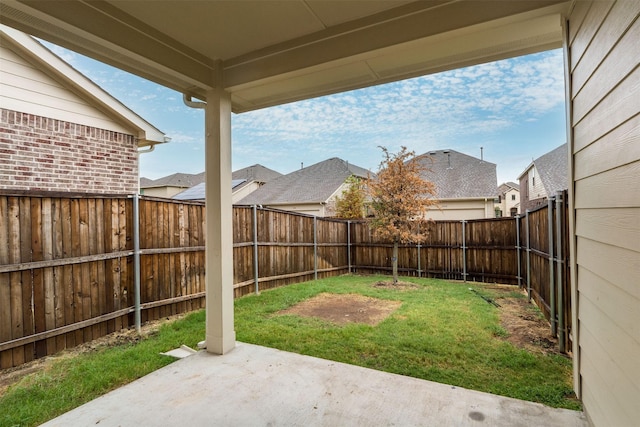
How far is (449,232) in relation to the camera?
8.38 meters

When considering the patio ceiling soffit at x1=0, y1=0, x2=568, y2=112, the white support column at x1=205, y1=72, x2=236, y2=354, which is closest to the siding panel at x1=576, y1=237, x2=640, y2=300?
the patio ceiling soffit at x1=0, y1=0, x2=568, y2=112

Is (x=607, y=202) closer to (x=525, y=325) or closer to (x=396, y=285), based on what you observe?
(x=525, y=325)

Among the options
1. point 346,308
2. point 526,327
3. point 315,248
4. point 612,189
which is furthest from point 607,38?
point 315,248

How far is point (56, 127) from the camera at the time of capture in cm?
416

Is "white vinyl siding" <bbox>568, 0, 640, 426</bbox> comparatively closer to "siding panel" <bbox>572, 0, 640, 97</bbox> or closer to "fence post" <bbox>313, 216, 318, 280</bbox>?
"siding panel" <bbox>572, 0, 640, 97</bbox>

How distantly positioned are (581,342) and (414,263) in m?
6.93

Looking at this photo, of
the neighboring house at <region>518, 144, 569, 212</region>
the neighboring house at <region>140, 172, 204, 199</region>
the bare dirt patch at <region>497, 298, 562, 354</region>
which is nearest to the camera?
the bare dirt patch at <region>497, 298, 562, 354</region>

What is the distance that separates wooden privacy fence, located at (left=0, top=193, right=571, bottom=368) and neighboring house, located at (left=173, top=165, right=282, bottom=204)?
8843 mm

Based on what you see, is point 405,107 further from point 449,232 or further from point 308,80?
point 308,80

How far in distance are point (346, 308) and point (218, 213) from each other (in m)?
3.14

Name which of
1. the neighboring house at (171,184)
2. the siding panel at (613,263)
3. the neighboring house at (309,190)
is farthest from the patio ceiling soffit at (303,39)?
the neighboring house at (171,184)

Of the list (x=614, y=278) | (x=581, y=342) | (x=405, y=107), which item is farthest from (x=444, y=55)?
(x=405, y=107)

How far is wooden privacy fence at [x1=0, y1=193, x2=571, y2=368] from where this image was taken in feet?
10.5

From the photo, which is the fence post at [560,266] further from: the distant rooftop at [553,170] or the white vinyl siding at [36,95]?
the distant rooftop at [553,170]
